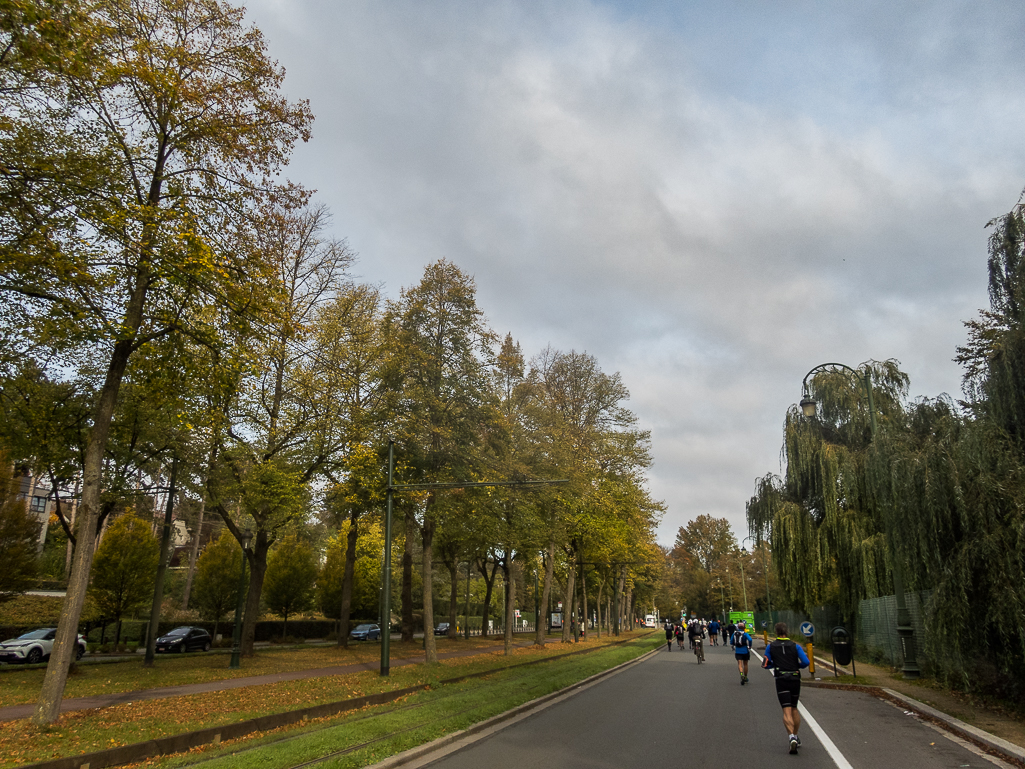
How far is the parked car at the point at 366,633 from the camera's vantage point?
44594 millimetres

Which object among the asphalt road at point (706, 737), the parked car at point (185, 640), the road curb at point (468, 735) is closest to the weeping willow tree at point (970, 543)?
the asphalt road at point (706, 737)

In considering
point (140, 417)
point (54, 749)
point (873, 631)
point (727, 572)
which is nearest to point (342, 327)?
point (140, 417)

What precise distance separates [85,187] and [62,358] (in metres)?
5.03

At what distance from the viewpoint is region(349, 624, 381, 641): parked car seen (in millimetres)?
44594

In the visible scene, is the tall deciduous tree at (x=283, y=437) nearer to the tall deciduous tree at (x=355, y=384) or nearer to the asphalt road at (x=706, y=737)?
the tall deciduous tree at (x=355, y=384)

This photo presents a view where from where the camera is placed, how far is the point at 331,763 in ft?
25.6

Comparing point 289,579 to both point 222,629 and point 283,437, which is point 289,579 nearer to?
point 222,629

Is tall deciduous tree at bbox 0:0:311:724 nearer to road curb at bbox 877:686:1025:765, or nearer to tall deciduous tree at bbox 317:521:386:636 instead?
road curb at bbox 877:686:1025:765

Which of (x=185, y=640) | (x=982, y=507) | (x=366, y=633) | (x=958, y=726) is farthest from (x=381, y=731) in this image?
(x=366, y=633)

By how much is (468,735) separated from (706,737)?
375 centimetres

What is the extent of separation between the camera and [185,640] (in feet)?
105

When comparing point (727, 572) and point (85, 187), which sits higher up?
point (85, 187)

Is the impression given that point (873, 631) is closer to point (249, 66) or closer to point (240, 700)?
point (240, 700)

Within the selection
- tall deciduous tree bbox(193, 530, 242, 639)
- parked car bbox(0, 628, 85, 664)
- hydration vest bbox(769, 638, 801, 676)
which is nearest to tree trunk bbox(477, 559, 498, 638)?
tall deciduous tree bbox(193, 530, 242, 639)
